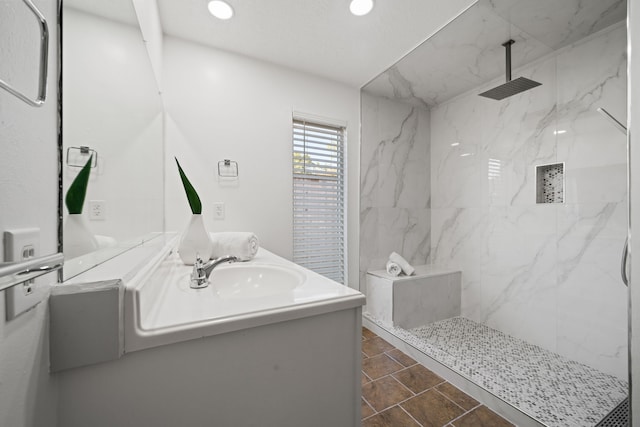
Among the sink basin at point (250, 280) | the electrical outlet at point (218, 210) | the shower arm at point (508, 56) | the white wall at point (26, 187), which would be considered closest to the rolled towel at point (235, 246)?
the sink basin at point (250, 280)

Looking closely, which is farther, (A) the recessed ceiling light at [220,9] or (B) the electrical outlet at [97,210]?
(A) the recessed ceiling light at [220,9]

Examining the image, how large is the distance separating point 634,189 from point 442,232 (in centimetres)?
174

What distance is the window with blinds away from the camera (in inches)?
83.2

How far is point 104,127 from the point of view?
0.66 m

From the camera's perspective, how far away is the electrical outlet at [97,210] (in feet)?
1.91

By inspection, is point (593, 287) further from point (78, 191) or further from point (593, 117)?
point (78, 191)

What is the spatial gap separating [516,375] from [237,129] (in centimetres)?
245

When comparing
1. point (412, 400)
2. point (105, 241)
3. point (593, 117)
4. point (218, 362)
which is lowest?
point (412, 400)

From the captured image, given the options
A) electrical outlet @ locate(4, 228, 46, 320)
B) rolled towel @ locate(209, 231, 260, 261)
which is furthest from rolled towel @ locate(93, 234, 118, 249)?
rolled towel @ locate(209, 231, 260, 261)

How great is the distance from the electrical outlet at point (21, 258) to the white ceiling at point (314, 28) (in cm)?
164

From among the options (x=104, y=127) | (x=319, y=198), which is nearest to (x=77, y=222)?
(x=104, y=127)

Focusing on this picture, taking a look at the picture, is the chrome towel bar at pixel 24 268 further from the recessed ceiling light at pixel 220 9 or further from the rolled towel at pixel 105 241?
the recessed ceiling light at pixel 220 9

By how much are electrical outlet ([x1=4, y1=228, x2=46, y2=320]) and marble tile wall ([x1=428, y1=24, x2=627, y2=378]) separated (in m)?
2.48

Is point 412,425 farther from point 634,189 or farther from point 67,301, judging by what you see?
point 67,301
